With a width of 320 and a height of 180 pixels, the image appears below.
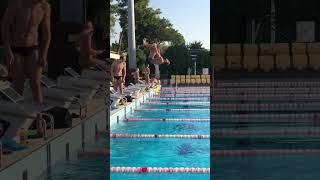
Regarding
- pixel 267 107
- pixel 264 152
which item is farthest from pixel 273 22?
pixel 264 152

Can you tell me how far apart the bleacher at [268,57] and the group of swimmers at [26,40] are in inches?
428

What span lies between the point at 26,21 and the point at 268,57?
11323 millimetres

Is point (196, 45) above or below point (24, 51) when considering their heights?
above

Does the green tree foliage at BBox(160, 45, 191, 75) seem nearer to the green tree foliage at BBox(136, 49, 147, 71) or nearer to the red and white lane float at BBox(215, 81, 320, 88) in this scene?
the green tree foliage at BBox(136, 49, 147, 71)

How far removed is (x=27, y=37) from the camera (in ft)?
16.3

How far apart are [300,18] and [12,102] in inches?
551

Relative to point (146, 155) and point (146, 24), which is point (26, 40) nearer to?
point (146, 155)

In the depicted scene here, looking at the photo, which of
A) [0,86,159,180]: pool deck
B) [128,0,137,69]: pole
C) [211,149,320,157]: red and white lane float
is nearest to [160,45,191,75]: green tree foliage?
[128,0,137,69]: pole

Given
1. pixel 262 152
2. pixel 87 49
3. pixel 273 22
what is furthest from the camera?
pixel 273 22

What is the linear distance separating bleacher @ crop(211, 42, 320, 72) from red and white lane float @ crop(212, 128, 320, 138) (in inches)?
337

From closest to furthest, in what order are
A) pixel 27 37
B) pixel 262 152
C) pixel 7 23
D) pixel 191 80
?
pixel 7 23
pixel 27 37
pixel 262 152
pixel 191 80

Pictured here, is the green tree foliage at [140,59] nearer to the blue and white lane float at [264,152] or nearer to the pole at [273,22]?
the pole at [273,22]

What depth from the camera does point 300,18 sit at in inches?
664

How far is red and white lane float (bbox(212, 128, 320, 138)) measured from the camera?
649 cm
